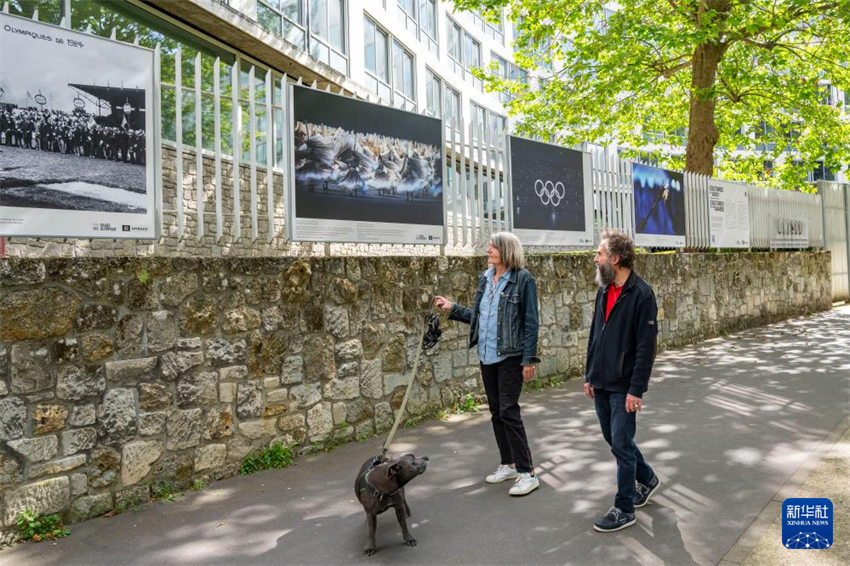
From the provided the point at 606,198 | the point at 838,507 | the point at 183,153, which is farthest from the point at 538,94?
the point at 838,507

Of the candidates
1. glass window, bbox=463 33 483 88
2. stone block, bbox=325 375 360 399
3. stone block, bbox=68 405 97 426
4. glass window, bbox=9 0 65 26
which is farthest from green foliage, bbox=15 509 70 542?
glass window, bbox=463 33 483 88

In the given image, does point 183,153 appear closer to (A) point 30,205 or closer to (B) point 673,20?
(A) point 30,205

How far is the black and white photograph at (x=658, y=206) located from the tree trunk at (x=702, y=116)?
8.35 feet

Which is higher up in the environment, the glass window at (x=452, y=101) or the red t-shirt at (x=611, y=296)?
the glass window at (x=452, y=101)

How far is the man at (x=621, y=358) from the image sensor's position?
3.82 m

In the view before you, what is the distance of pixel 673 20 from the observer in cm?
1421

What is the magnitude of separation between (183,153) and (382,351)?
2.55 meters

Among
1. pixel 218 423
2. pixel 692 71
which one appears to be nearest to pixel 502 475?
pixel 218 423

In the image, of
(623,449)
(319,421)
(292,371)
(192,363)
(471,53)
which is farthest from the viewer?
(471,53)

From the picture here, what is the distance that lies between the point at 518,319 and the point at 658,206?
7.94 metres

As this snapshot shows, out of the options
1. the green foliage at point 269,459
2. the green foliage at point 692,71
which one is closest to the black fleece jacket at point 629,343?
the green foliage at point 269,459

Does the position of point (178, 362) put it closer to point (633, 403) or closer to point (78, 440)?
point (78, 440)

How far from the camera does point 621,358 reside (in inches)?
153

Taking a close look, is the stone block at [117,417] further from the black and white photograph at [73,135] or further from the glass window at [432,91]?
the glass window at [432,91]
